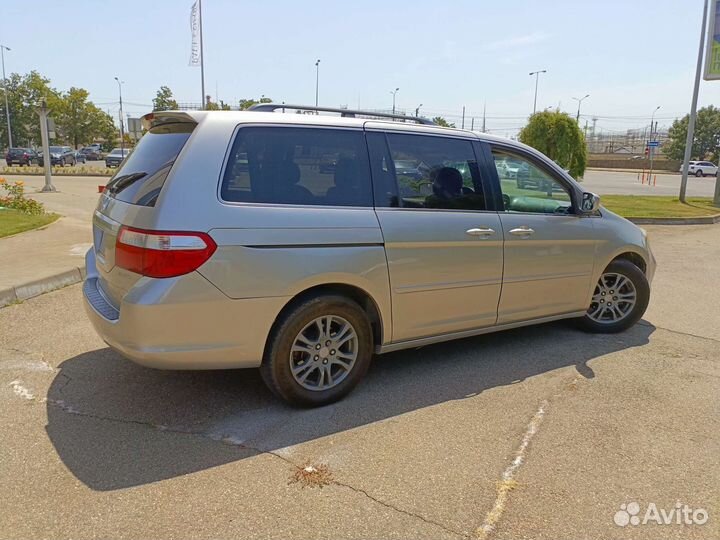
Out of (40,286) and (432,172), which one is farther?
(40,286)

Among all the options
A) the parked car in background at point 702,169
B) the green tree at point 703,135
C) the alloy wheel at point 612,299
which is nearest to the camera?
the alloy wheel at point 612,299

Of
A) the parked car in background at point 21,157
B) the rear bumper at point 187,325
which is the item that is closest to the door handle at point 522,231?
the rear bumper at point 187,325

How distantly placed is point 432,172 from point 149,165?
6.48ft

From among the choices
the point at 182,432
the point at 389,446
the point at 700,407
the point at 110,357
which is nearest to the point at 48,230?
the point at 110,357

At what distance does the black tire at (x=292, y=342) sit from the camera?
3.46m

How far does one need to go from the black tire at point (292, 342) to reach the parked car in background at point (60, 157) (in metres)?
41.8

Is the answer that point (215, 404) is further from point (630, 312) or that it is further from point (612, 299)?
point (630, 312)

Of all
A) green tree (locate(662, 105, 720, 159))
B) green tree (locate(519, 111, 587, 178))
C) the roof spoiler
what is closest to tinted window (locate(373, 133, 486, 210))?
the roof spoiler

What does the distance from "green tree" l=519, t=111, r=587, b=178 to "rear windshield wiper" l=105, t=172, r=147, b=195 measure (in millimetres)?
17300

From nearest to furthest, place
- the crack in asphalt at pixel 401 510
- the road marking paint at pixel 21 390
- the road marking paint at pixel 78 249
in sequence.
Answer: the crack in asphalt at pixel 401 510
the road marking paint at pixel 21 390
the road marking paint at pixel 78 249

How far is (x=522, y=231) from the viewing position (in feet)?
14.6

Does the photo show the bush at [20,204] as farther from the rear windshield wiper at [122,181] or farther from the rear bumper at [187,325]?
the rear bumper at [187,325]

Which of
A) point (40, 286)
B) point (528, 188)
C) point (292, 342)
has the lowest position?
point (40, 286)

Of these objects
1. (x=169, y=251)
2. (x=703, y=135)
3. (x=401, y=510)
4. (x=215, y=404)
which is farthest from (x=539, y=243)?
(x=703, y=135)
